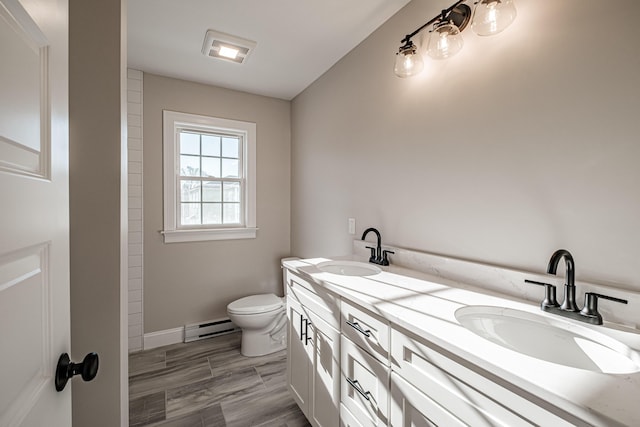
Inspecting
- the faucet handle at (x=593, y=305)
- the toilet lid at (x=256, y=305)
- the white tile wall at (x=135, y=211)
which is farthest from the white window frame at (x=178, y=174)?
the faucet handle at (x=593, y=305)

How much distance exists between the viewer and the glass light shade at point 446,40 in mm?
1314

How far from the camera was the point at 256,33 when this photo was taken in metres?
1.99

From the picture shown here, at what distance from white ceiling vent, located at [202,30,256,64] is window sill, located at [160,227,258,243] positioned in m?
1.56

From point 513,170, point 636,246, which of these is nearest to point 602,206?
point 636,246

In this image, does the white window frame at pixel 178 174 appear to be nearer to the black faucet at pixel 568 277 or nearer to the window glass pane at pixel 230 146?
the window glass pane at pixel 230 146

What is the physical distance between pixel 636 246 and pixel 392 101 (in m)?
1.34

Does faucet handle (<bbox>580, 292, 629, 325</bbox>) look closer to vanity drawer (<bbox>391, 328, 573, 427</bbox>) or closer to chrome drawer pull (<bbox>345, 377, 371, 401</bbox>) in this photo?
vanity drawer (<bbox>391, 328, 573, 427</bbox>)

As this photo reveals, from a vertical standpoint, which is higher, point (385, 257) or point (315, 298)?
point (385, 257)

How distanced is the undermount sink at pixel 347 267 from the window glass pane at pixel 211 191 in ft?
5.51

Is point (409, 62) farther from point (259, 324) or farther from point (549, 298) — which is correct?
point (259, 324)

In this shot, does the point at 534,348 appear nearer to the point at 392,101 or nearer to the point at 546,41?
the point at 546,41

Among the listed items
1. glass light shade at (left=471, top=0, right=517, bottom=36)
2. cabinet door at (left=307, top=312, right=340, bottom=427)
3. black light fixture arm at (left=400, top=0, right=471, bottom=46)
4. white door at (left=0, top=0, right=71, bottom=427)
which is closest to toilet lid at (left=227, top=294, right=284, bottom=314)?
cabinet door at (left=307, top=312, right=340, bottom=427)

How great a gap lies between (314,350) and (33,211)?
52.7 inches

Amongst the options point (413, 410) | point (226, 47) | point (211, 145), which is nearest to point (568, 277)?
point (413, 410)
